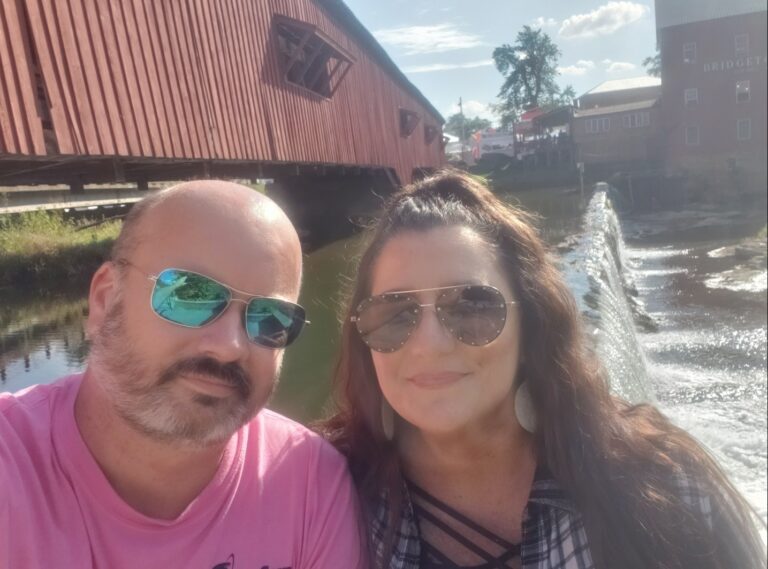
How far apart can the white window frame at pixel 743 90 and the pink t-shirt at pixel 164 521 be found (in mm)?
36484

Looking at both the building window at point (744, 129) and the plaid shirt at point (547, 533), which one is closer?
the plaid shirt at point (547, 533)

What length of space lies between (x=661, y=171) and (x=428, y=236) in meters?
37.2

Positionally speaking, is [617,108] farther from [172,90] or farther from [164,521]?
[164,521]

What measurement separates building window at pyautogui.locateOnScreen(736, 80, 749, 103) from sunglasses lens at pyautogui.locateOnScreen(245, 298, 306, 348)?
3637cm

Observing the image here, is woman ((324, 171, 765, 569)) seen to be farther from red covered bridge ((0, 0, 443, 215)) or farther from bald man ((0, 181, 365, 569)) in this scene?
red covered bridge ((0, 0, 443, 215))

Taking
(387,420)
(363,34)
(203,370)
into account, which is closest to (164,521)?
(203,370)

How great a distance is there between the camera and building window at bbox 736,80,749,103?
108ft

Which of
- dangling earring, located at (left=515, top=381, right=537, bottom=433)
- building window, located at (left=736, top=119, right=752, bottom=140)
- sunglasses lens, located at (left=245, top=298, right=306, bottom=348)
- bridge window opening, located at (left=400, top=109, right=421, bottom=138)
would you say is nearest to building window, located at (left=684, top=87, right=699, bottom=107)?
building window, located at (left=736, top=119, right=752, bottom=140)

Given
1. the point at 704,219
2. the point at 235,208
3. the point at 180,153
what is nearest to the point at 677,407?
the point at 180,153

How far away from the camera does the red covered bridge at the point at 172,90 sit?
4324mm

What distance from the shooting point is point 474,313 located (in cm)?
171

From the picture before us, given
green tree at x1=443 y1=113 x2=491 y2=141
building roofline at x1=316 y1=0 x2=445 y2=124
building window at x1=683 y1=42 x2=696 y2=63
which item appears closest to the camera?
building roofline at x1=316 y1=0 x2=445 y2=124

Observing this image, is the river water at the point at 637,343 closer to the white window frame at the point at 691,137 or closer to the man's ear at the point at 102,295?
the man's ear at the point at 102,295

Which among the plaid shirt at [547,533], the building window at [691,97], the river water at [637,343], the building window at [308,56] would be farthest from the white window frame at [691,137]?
the plaid shirt at [547,533]
